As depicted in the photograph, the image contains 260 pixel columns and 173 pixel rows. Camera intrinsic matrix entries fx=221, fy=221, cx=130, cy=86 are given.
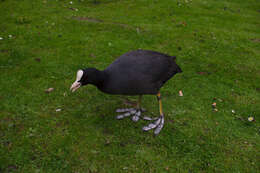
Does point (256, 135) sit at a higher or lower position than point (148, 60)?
lower

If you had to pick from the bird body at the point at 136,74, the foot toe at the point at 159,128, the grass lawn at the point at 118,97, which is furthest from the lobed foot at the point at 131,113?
the bird body at the point at 136,74

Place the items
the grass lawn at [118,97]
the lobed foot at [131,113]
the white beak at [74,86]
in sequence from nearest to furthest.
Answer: the white beak at [74,86], the grass lawn at [118,97], the lobed foot at [131,113]

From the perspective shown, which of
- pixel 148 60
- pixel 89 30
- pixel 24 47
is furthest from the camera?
pixel 89 30

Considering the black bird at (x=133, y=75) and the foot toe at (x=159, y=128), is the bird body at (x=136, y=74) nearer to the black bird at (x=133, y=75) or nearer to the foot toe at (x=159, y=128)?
the black bird at (x=133, y=75)

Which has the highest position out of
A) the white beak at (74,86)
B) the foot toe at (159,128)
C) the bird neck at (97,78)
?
the bird neck at (97,78)

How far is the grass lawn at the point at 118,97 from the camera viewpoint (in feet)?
13.2

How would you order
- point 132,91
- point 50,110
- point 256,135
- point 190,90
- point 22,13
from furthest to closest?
point 22,13
point 190,90
point 50,110
point 256,135
point 132,91

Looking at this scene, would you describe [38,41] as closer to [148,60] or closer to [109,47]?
[109,47]

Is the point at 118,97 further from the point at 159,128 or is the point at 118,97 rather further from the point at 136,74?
the point at 136,74

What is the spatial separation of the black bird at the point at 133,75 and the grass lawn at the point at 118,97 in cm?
74

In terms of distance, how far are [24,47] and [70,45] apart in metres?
1.43

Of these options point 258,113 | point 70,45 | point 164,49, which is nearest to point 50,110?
point 70,45

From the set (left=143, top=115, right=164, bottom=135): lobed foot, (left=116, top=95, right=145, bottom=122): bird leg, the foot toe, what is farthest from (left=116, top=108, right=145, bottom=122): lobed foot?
the foot toe

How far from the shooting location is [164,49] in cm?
753
